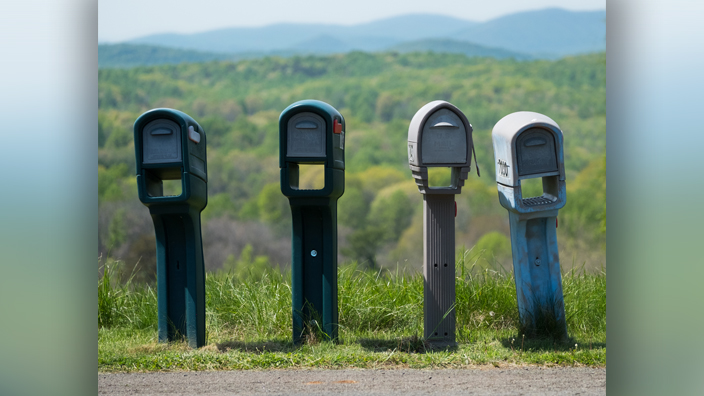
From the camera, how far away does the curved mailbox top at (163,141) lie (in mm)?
5324

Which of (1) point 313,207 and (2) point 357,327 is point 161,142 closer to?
(1) point 313,207

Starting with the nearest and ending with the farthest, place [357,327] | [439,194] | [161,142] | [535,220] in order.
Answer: [161,142] → [439,194] → [535,220] → [357,327]

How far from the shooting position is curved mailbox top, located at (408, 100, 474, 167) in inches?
213

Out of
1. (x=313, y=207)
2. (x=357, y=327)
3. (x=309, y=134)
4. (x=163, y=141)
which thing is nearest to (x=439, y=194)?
(x=313, y=207)

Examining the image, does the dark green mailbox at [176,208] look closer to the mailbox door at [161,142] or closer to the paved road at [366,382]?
the mailbox door at [161,142]

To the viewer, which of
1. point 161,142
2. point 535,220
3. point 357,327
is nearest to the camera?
point 161,142

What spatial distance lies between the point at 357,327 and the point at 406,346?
2.42 ft

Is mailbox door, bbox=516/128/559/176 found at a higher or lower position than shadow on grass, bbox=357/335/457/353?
higher

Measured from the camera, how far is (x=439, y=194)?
552cm

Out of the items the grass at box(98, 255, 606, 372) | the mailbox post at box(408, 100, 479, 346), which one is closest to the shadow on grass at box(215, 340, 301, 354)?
the grass at box(98, 255, 606, 372)

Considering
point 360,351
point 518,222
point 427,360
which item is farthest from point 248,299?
point 518,222

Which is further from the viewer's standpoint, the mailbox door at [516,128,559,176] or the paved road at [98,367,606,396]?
the mailbox door at [516,128,559,176]

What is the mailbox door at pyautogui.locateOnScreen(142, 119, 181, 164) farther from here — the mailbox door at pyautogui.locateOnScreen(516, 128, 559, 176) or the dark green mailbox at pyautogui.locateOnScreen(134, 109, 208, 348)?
the mailbox door at pyautogui.locateOnScreen(516, 128, 559, 176)

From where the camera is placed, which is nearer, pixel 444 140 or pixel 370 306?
pixel 444 140
